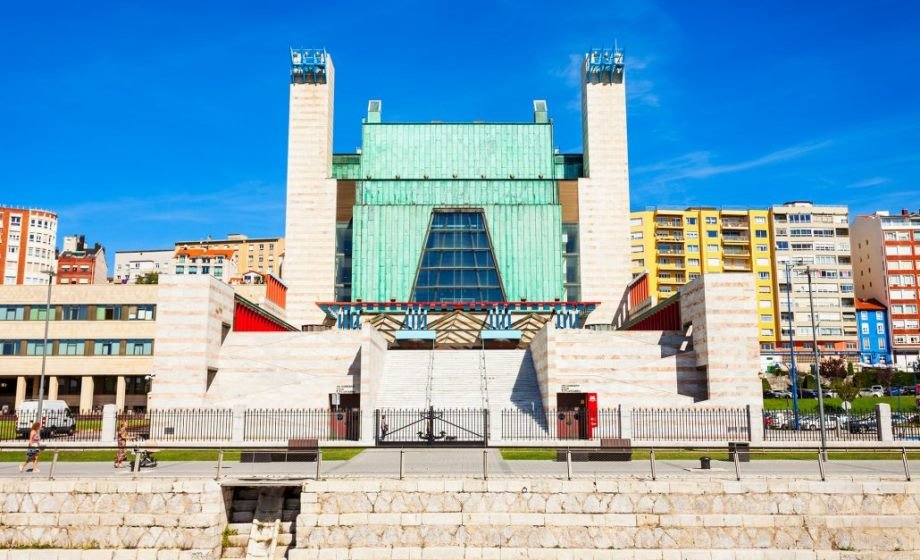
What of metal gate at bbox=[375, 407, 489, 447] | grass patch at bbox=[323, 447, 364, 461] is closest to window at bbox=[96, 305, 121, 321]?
metal gate at bbox=[375, 407, 489, 447]

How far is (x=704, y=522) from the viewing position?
20359 millimetres

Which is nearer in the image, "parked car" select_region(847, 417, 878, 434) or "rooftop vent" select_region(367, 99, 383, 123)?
"parked car" select_region(847, 417, 878, 434)

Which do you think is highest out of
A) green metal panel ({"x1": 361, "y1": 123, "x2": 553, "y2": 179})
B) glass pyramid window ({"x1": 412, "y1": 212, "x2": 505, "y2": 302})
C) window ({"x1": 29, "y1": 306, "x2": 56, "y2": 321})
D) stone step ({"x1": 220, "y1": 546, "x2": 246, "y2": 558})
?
green metal panel ({"x1": 361, "y1": 123, "x2": 553, "y2": 179})

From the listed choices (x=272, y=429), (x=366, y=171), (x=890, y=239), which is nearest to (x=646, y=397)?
(x=272, y=429)

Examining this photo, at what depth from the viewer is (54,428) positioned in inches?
1689

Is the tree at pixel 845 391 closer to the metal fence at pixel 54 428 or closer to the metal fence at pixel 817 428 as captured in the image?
the metal fence at pixel 817 428

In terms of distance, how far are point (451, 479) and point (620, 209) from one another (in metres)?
57.2

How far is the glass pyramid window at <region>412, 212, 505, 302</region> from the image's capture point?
72.4m

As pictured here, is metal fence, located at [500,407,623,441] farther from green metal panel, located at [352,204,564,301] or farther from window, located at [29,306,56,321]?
window, located at [29,306,56,321]

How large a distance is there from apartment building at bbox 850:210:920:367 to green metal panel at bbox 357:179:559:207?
56.9m

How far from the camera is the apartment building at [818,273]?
101938 millimetres

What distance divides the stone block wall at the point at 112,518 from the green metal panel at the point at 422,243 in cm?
5101

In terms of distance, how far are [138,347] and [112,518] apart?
56.3 meters

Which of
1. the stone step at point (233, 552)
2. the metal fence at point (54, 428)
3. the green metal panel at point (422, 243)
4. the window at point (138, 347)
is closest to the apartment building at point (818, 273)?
the green metal panel at point (422, 243)
